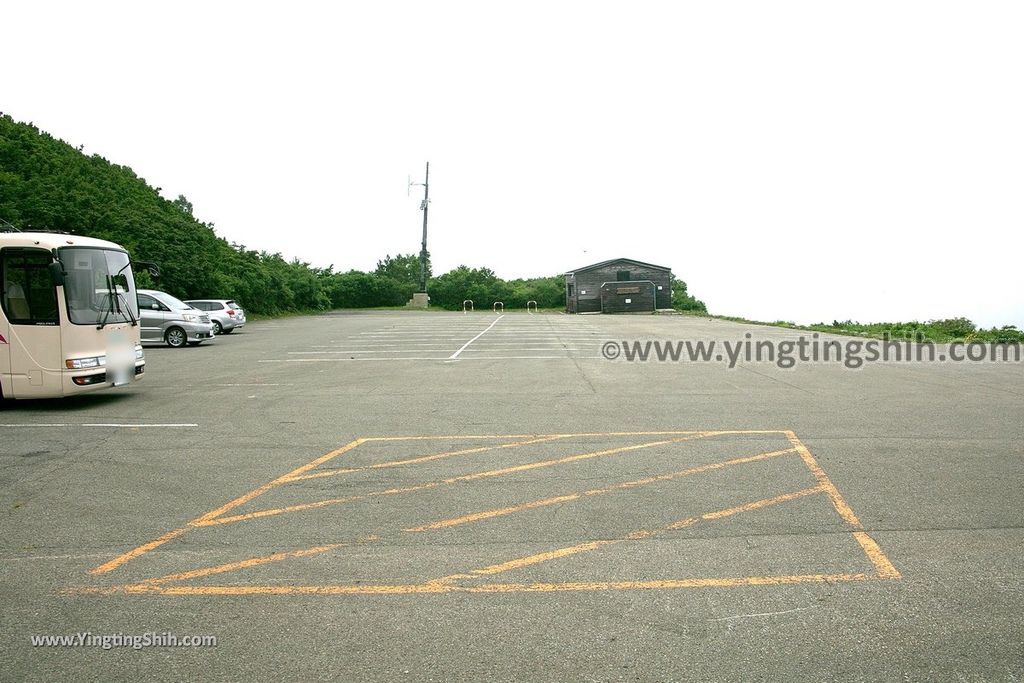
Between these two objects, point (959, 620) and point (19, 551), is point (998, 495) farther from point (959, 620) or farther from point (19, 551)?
point (19, 551)

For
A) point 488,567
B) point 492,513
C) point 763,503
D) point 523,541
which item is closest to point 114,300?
point 492,513

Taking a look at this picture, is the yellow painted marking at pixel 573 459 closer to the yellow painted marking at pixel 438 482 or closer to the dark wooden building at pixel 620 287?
the yellow painted marking at pixel 438 482

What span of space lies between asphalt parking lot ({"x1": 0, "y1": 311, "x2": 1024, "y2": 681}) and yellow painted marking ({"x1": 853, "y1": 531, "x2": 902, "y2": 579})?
3cm

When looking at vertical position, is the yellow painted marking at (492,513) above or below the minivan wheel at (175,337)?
below

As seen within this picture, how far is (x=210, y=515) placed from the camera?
6238 mm

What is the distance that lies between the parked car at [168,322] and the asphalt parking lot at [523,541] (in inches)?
584

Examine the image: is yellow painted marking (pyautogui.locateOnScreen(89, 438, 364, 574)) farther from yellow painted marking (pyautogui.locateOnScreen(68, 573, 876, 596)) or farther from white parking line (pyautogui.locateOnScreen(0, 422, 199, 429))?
white parking line (pyautogui.locateOnScreen(0, 422, 199, 429))

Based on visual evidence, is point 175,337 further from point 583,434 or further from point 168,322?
point 583,434

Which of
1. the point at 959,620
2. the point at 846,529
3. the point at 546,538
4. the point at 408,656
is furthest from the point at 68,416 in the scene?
the point at 959,620

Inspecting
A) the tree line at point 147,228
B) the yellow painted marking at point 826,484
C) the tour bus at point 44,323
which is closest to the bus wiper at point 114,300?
the tour bus at point 44,323

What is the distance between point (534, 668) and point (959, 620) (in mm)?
2327

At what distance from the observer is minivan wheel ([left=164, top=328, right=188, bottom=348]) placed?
2595 centimetres

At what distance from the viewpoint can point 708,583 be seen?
4.72m

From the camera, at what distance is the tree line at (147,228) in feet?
116
